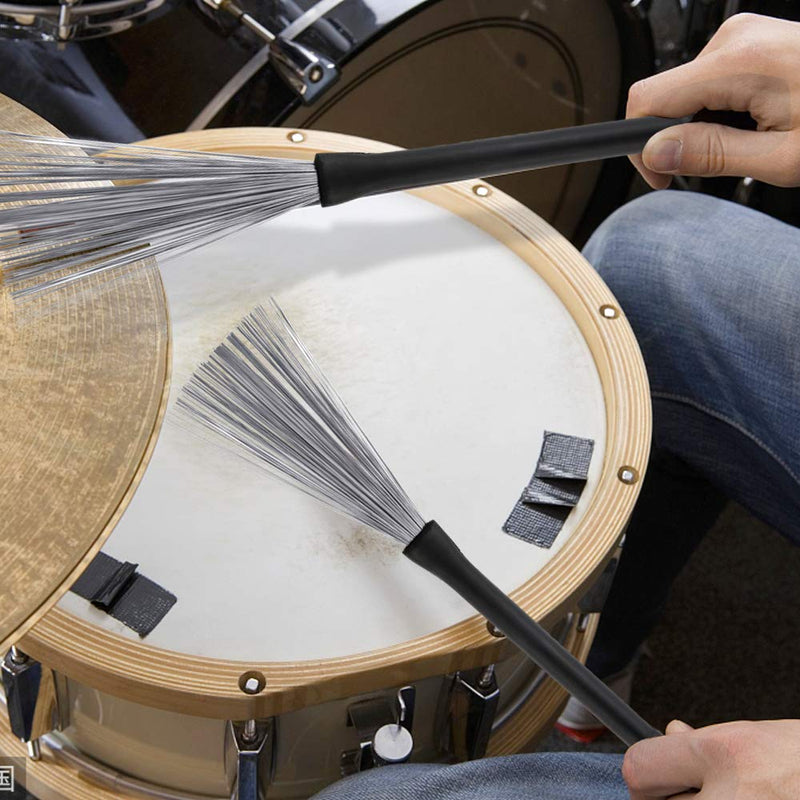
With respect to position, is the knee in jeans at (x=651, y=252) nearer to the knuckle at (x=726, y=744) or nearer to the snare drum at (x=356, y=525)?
the snare drum at (x=356, y=525)

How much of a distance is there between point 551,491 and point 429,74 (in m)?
0.48

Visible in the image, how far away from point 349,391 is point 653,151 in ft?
0.70

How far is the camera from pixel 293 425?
53 cm

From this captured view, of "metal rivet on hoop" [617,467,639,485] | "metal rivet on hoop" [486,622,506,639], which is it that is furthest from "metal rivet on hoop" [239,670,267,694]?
"metal rivet on hoop" [617,467,639,485]

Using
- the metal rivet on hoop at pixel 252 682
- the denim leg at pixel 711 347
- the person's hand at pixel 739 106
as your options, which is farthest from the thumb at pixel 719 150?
the metal rivet on hoop at pixel 252 682

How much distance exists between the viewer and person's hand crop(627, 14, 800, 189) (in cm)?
57

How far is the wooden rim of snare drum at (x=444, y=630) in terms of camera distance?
18.2 inches

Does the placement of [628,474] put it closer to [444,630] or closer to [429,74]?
[444,630]

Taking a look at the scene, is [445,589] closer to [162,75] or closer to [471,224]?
[471,224]

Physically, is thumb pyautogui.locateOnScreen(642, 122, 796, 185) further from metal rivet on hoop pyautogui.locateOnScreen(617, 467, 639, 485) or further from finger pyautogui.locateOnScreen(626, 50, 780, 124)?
metal rivet on hoop pyautogui.locateOnScreen(617, 467, 639, 485)

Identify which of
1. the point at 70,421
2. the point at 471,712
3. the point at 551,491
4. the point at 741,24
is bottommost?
the point at 471,712

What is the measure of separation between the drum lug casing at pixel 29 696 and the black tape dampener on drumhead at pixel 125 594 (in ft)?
0.21

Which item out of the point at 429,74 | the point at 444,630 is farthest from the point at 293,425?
the point at 429,74

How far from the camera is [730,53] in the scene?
22.9 inches
